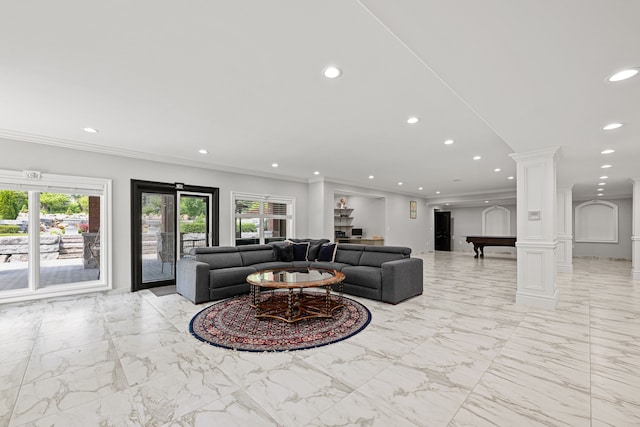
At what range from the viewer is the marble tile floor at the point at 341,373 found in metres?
1.79

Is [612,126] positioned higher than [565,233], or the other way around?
[612,126]

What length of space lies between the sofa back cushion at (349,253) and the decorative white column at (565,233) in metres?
5.65

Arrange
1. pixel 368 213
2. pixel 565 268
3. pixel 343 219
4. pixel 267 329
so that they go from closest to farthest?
pixel 267 329 → pixel 565 268 → pixel 368 213 → pixel 343 219

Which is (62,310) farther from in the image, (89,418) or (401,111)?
(401,111)

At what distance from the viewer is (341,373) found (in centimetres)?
226

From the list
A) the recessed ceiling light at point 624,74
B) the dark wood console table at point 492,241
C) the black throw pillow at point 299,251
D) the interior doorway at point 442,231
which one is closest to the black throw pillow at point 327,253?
the black throw pillow at point 299,251

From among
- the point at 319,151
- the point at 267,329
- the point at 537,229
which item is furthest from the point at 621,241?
the point at 267,329

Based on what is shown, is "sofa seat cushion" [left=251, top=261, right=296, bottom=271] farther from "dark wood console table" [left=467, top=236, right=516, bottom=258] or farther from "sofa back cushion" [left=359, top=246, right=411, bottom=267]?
"dark wood console table" [left=467, top=236, right=516, bottom=258]

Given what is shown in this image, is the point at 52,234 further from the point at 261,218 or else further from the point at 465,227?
the point at 465,227

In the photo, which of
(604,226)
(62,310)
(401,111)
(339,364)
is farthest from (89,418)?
(604,226)

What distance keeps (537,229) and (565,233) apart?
465 cm

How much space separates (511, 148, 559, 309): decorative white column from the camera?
4.07m

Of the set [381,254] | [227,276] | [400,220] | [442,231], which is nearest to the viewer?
[227,276]

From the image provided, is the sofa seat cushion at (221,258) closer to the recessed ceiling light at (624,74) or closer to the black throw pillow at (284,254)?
the black throw pillow at (284,254)
